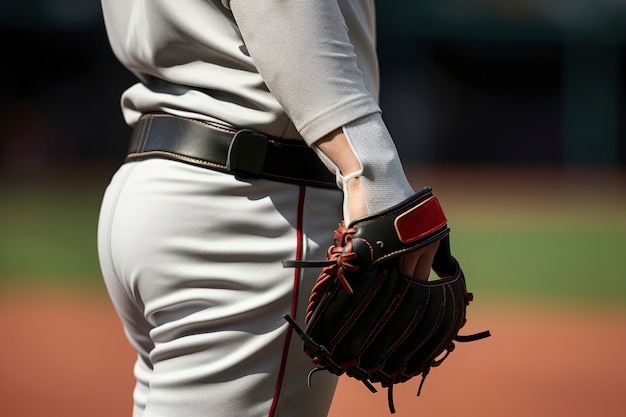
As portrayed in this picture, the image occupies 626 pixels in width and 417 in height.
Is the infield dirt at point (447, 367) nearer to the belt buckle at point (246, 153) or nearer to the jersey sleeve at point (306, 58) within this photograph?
the belt buckle at point (246, 153)

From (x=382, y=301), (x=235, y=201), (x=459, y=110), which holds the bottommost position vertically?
(x=459, y=110)

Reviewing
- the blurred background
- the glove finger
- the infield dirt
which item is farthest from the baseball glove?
the blurred background

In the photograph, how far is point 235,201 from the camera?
3.20ft

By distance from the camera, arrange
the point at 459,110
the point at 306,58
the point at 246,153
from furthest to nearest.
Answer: the point at 459,110, the point at 246,153, the point at 306,58

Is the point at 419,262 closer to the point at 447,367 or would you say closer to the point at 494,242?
the point at 447,367

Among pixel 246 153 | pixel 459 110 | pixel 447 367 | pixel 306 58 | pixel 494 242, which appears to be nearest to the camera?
pixel 306 58

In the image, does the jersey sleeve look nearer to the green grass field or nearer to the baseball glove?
the baseball glove

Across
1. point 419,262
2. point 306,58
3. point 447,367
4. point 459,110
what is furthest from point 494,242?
point 459,110

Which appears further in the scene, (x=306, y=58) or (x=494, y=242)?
(x=494, y=242)

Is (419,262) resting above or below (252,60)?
below

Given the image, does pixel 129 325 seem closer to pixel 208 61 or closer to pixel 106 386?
pixel 208 61

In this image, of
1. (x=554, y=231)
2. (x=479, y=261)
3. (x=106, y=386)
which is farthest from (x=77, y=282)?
(x=554, y=231)

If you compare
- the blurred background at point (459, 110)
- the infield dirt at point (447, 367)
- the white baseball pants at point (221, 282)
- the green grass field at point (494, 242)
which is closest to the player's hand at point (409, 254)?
the white baseball pants at point (221, 282)

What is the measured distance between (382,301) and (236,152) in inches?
9.8
